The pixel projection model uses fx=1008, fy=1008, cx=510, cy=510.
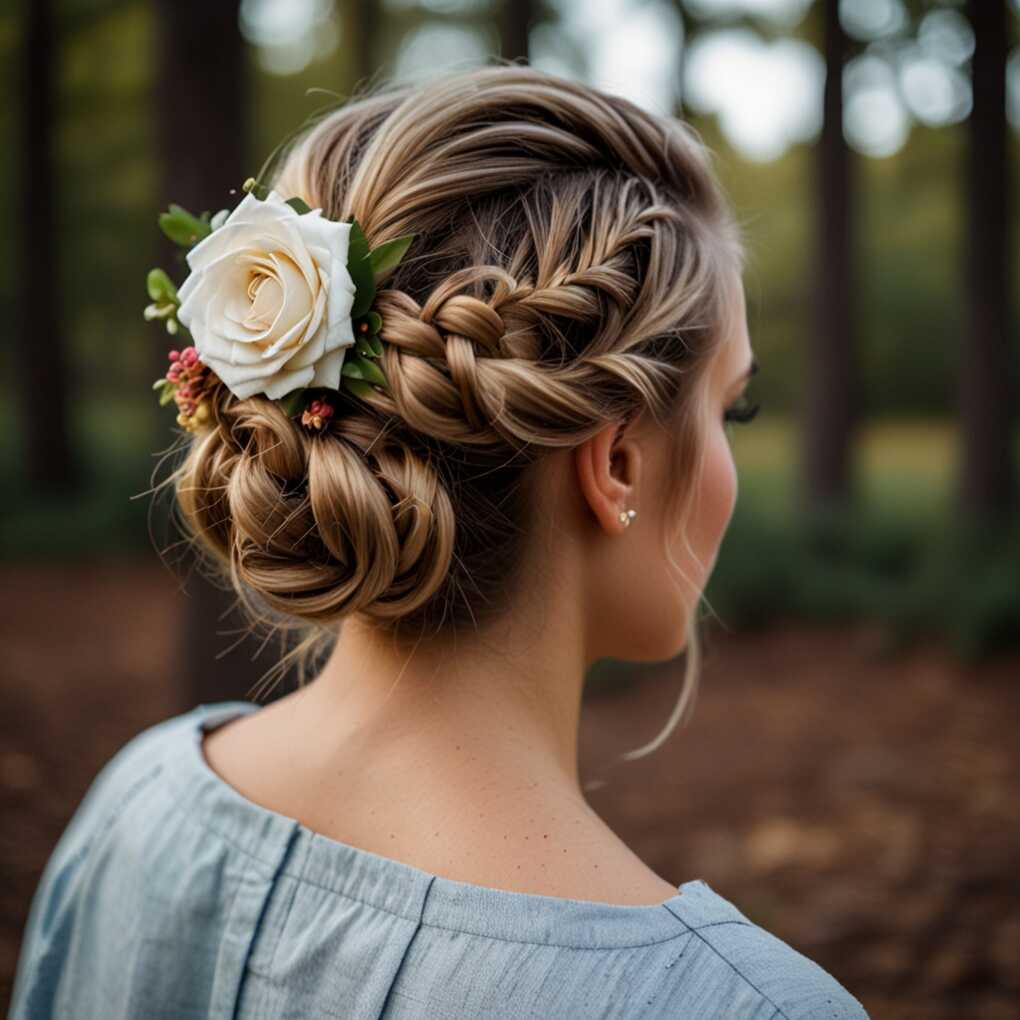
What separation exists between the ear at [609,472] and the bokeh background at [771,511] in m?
0.56

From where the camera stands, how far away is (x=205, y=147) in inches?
156

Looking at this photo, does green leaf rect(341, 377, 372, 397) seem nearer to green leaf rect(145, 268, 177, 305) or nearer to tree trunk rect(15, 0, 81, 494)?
green leaf rect(145, 268, 177, 305)

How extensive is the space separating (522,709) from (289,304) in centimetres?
62

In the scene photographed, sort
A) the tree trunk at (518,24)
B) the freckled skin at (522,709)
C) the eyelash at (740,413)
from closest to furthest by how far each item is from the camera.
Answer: the freckled skin at (522,709) < the eyelash at (740,413) < the tree trunk at (518,24)

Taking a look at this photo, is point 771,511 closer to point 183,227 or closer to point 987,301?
point 987,301

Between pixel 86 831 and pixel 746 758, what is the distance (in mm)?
4661

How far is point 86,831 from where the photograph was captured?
1642 mm

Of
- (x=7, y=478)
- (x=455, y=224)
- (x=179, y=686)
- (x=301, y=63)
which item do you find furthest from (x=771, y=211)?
(x=455, y=224)

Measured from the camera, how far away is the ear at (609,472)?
1376 mm

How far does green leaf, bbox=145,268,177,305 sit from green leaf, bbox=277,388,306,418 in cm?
43

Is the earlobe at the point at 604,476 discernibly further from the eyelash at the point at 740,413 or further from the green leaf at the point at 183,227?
the green leaf at the point at 183,227

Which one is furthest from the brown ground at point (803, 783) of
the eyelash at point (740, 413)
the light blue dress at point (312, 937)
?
the eyelash at point (740, 413)

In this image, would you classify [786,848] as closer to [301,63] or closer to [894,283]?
[894,283]

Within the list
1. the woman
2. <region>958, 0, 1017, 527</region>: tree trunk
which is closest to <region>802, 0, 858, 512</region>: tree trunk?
<region>958, 0, 1017, 527</region>: tree trunk
